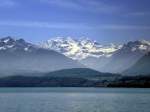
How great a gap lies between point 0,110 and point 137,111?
35.8 meters

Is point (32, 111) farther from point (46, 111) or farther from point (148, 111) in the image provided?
point (148, 111)

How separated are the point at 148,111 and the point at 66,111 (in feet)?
67.6

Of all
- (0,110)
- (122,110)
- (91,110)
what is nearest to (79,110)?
(91,110)

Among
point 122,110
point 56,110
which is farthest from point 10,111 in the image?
point 122,110

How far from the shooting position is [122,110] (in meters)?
118

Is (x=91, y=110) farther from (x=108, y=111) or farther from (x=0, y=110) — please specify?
(x=0, y=110)

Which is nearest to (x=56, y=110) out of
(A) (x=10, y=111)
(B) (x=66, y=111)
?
(B) (x=66, y=111)

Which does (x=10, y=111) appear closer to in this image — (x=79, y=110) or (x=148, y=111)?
(x=79, y=110)

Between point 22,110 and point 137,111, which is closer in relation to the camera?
point 137,111

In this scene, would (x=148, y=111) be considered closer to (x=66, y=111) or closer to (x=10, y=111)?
(x=66, y=111)

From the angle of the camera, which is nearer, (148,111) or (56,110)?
(148,111)

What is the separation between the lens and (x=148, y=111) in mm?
113250

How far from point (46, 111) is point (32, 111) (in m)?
3.76

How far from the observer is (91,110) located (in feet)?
389
